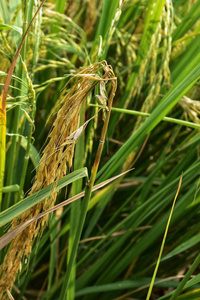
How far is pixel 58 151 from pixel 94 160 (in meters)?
0.66

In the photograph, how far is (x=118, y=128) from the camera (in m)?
1.56

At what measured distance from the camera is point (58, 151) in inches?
26.7

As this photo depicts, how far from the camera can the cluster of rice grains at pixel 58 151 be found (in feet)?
2.07

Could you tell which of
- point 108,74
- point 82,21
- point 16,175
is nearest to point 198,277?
point 108,74

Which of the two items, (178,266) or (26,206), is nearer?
(26,206)

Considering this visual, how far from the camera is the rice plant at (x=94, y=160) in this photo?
705 mm

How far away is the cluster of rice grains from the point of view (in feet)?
2.07

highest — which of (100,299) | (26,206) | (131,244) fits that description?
(26,206)

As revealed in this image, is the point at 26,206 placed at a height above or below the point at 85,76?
below

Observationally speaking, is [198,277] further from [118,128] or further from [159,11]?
[118,128]

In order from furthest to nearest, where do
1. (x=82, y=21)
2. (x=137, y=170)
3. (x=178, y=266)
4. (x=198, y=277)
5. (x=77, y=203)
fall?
(x=82, y=21)
(x=137, y=170)
(x=178, y=266)
(x=77, y=203)
(x=198, y=277)

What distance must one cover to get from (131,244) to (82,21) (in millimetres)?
976

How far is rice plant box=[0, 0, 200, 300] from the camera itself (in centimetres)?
71

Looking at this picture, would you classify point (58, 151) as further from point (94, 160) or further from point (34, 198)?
point (94, 160)
